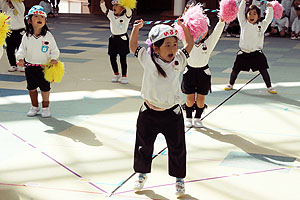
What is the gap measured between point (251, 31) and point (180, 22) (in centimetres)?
386

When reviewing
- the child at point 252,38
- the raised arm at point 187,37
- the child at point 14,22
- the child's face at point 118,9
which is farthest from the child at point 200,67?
the child at point 14,22

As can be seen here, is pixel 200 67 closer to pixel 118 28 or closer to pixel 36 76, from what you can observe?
pixel 36 76

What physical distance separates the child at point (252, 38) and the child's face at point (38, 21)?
10.7 feet

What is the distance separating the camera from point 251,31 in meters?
7.93

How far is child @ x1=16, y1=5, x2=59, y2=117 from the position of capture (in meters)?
6.29

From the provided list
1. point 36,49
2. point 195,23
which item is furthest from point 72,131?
point 195,23

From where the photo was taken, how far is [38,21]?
20.5ft

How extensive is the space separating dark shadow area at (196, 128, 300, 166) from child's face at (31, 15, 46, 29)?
2.44m

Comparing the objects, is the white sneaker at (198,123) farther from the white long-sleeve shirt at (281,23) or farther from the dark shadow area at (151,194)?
the white long-sleeve shirt at (281,23)

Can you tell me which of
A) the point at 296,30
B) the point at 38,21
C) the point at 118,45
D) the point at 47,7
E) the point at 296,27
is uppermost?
the point at 38,21

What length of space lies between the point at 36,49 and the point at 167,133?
2860mm

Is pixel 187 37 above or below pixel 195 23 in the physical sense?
below

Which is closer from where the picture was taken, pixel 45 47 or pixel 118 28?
pixel 45 47

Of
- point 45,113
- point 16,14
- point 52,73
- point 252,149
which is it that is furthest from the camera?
point 16,14
